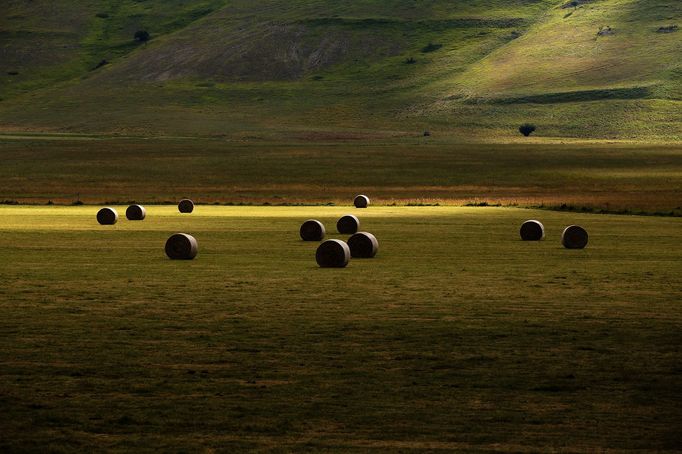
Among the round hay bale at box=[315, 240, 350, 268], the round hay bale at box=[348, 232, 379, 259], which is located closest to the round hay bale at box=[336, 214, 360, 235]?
the round hay bale at box=[348, 232, 379, 259]

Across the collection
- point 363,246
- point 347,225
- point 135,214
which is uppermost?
point 363,246

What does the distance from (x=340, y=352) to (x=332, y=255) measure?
13226mm

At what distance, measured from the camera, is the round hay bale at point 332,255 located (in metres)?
30.6

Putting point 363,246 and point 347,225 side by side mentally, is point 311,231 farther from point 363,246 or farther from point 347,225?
point 363,246

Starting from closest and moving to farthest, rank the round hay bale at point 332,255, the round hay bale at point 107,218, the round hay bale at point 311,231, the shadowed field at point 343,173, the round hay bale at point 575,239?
the round hay bale at point 332,255 < the round hay bale at point 575,239 < the round hay bale at point 311,231 < the round hay bale at point 107,218 < the shadowed field at point 343,173

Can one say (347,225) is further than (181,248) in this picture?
Yes

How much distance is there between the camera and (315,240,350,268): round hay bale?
3064cm

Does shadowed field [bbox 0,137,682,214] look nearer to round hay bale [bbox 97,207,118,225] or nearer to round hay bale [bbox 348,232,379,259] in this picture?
round hay bale [bbox 97,207,118,225]

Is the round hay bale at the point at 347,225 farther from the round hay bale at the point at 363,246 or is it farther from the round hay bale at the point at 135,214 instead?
the round hay bale at the point at 135,214

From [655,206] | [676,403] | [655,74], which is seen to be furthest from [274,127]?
[676,403]

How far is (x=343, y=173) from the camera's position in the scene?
326ft

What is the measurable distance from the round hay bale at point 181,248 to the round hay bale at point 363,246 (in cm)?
415

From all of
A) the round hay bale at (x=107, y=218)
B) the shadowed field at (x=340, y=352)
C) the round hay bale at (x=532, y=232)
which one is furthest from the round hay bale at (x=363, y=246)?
the round hay bale at (x=107, y=218)

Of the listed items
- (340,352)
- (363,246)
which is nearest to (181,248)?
(363,246)
